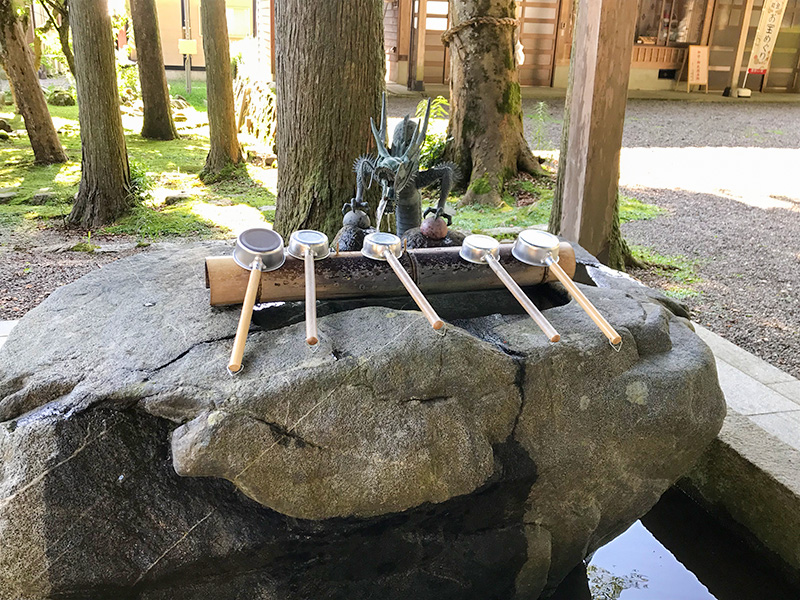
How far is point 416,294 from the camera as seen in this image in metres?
1.69

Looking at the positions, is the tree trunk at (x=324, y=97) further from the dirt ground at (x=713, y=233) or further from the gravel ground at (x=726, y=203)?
the gravel ground at (x=726, y=203)

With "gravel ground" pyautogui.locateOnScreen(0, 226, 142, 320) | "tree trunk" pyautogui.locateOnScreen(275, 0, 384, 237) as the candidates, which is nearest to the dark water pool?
"tree trunk" pyautogui.locateOnScreen(275, 0, 384, 237)

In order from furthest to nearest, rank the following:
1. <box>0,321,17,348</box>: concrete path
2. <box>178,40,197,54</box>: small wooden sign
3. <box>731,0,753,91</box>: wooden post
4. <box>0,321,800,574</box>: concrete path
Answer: <box>731,0,753,91</box>: wooden post, <box>178,40,197,54</box>: small wooden sign, <box>0,321,17,348</box>: concrete path, <box>0,321,800,574</box>: concrete path

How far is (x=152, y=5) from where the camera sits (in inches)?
351

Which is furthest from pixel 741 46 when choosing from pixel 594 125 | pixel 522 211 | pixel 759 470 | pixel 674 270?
pixel 759 470

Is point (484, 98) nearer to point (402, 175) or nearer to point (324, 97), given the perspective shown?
point (324, 97)

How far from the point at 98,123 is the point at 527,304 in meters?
5.36

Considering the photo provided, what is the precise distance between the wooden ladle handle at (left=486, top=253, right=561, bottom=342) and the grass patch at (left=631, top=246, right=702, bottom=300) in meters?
2.75

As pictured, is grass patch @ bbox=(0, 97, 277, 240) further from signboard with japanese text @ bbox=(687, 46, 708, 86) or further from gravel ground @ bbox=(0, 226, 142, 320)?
signboard with japanese text @ bbox=(687, 46, 708, 86)

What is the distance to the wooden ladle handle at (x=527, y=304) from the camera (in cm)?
163

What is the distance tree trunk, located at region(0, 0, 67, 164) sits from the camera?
24.0 ft

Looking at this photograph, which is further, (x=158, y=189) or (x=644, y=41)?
(x=644, y=41)

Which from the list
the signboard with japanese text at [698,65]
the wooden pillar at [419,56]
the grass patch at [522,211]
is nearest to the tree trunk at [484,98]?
the grass patch at [522,211]

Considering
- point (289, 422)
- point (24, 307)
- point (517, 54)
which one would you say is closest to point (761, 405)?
point (289, 422)
